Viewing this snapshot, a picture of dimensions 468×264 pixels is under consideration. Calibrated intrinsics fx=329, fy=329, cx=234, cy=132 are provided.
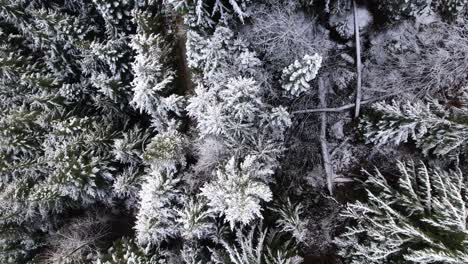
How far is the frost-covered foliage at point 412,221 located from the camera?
7148 mm

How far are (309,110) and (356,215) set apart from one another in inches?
125

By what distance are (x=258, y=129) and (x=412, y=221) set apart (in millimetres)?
4532

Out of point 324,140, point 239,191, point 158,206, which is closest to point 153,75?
point 158,206

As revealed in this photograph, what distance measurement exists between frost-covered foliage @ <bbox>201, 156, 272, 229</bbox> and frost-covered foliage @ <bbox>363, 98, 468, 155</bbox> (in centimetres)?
349

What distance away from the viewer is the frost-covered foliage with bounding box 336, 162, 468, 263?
7.15m

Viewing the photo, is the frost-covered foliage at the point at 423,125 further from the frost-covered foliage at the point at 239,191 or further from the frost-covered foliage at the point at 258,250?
the frost-covered foliage at the point at 258,250

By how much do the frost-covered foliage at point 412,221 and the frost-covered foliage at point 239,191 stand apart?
101 inches

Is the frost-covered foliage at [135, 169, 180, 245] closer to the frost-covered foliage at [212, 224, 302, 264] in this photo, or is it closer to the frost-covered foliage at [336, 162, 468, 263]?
the frost-covered foliage at [212, 224, 302, 264]

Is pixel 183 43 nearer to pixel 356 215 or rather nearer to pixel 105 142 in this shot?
pixel 105 142

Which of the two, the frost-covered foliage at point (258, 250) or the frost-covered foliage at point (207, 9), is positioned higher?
the frost-covered foliage at point (207, 9)

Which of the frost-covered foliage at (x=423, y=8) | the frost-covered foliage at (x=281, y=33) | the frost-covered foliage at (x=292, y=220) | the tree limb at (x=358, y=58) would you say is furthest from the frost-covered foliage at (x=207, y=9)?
the frost-covered foliage at (x=292, y=220)

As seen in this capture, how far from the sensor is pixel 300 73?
812 cm

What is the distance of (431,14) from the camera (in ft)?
28.7

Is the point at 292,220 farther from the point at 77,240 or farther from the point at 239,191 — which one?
the point at 77,240
